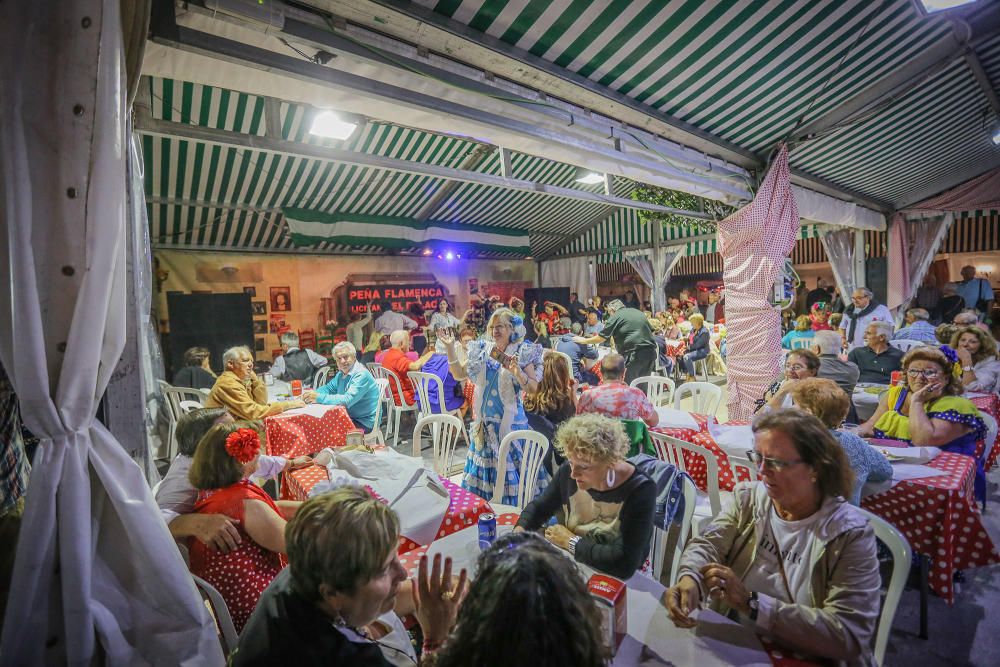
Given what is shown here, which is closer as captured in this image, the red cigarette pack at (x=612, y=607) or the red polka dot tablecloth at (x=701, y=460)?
the red cigarette pack at (x=612, y=607)

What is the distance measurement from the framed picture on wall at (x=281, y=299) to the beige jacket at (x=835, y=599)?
9536 mm

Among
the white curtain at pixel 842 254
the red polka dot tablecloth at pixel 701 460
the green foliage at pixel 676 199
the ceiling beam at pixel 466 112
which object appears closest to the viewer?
the ceiling beam at pixel 466 112

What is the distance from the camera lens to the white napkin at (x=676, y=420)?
10.8 ft

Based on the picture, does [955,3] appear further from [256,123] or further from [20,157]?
[256,123]

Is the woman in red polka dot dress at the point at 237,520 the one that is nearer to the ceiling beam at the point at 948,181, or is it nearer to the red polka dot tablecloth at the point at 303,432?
the red polka dot tablecloth at the point at 303,432

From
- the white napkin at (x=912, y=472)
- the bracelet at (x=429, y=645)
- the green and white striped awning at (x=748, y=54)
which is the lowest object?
the bracelet at (x=429, y=645)

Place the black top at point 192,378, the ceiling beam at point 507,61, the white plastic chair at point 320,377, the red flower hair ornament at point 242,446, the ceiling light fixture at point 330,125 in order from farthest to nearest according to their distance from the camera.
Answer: the white plastic chair at point 320,377 < the black top at point 192,378 < the ceiling light fixture at point 330,125 < the ceiling beam at point 507,61 < the red flower hair ornament at point 242,446

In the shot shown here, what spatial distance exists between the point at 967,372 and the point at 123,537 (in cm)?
561

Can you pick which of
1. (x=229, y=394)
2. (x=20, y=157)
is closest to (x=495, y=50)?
(x=20, y=157)

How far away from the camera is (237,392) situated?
375 cm

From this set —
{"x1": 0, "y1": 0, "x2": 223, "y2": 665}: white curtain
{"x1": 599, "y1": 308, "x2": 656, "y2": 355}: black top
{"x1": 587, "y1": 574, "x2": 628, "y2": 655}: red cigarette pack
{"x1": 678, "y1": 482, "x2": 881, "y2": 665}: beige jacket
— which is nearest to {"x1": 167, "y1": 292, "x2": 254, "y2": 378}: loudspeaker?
{"x1": 599, "y1": 308, "x2": 656, "y2": 355}: black top

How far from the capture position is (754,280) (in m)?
4.68

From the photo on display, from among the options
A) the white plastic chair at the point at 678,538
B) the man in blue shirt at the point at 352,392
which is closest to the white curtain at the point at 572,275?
the man in blue shirt at the point at 352,392

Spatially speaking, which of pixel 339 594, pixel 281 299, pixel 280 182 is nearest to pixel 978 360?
pixel 339 594
